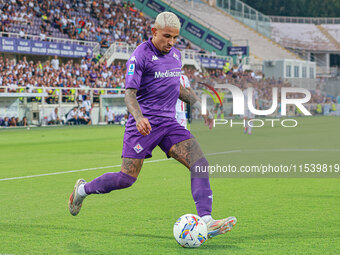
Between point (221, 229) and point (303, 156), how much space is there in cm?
964

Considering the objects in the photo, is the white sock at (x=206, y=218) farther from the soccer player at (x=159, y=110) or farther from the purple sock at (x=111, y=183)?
the purple sock at (x=111, y=183)

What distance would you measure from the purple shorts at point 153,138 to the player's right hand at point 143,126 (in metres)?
0.33

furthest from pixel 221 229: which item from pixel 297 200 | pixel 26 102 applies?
pixel 26 102

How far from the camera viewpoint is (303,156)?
14805 mm

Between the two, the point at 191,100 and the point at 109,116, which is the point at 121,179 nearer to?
the point at 191,100

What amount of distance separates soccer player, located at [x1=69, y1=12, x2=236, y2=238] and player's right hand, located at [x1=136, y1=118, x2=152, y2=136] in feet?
0.64

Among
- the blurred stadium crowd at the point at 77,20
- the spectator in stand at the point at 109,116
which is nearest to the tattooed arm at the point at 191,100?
the blurred stadium crowd at the point at 77,20

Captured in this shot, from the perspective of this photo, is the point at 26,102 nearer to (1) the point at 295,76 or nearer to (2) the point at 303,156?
(2) the point at 303,156

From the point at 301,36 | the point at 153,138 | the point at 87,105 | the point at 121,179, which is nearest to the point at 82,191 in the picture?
the point at 121,179

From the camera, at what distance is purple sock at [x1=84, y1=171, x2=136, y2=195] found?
605 centimetres

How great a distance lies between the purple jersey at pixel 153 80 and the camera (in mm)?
5883

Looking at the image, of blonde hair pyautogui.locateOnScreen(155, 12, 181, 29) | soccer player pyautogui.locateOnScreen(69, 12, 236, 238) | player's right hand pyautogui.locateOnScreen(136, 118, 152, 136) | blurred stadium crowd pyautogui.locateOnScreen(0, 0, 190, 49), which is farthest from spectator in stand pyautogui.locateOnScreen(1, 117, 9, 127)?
player's right hand pyautogui.locateOnScreen(136, 118, 152, 136)

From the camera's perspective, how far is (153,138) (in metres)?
5.89

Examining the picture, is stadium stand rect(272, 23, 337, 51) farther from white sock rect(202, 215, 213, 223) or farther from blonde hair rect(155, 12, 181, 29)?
white sock rect(202, 215, 213, 223)
